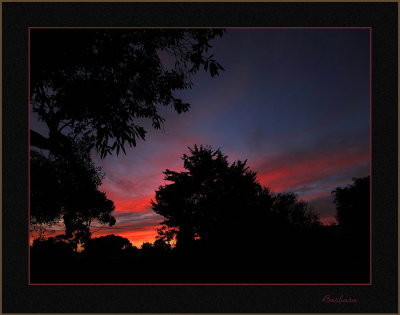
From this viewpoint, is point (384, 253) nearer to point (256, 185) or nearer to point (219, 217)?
point (219, 217)

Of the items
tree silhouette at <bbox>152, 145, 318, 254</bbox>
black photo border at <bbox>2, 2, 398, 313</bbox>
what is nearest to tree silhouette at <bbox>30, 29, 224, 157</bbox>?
black photo border at <bbox>2, 2, 398, 313</bbox>

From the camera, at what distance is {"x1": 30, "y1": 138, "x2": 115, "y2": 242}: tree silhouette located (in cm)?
574

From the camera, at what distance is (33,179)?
5660 mm

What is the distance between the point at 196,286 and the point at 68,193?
6.76m

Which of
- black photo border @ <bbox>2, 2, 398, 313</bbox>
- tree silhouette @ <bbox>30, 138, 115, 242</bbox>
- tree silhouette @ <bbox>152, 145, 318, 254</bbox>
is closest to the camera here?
black photo border @ <bbox>2, 2, 398, 313</bbox>

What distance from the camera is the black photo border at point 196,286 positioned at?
2527 millimetres

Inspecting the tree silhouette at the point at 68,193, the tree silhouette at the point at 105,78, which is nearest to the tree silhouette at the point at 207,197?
the tree silhouette at the point at 68,193

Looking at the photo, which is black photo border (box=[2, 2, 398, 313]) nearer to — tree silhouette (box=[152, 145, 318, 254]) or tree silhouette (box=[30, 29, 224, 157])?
tree silhouette (box=[30, 29, 224, 157])

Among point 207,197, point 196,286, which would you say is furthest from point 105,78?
point 207,197

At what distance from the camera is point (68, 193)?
7051 mm

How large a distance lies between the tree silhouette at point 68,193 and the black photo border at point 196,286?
2215mm

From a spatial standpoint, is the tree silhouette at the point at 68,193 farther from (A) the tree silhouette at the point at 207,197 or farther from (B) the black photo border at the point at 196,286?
(A) the tree silhouette at the point at 207,197

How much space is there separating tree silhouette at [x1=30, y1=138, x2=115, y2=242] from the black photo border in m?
2.21

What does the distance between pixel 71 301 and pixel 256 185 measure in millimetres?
19637
